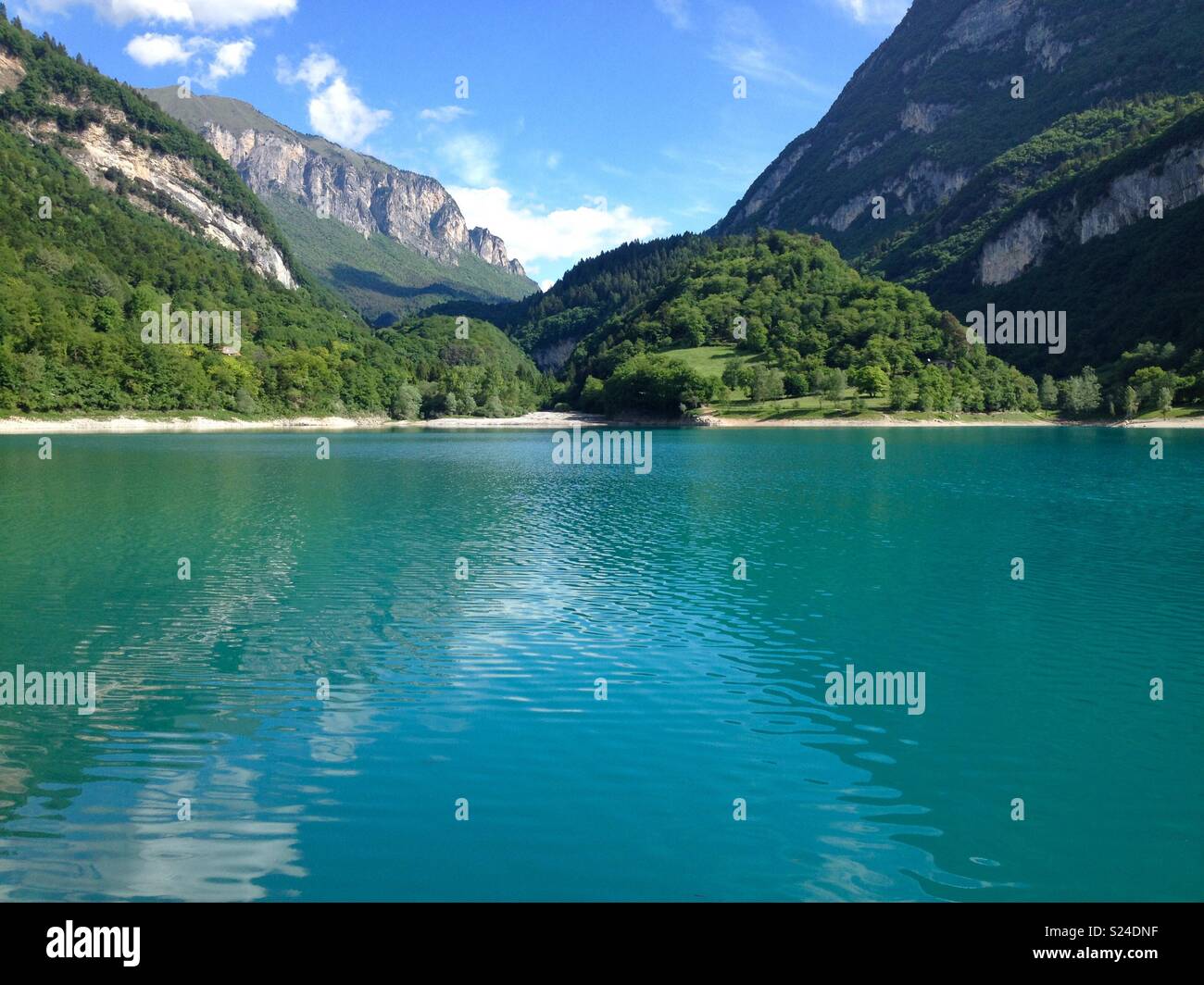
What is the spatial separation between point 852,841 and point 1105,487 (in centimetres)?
5118

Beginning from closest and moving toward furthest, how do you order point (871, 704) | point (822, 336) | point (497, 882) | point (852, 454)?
point (497, 882) < point (871, 704) < point (852, 454) < point (822, 336)

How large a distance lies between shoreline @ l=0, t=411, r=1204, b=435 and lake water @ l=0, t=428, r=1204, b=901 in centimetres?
10937

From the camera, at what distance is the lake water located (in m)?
10.5

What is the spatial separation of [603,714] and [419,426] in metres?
188

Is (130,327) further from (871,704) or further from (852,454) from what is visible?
(871,704)

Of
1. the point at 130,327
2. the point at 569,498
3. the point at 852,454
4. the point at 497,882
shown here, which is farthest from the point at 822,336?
the point at 497,882

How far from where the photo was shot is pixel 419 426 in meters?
198

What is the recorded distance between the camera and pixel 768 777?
13031mm

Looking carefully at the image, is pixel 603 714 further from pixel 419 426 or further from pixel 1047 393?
pixel 419 426
